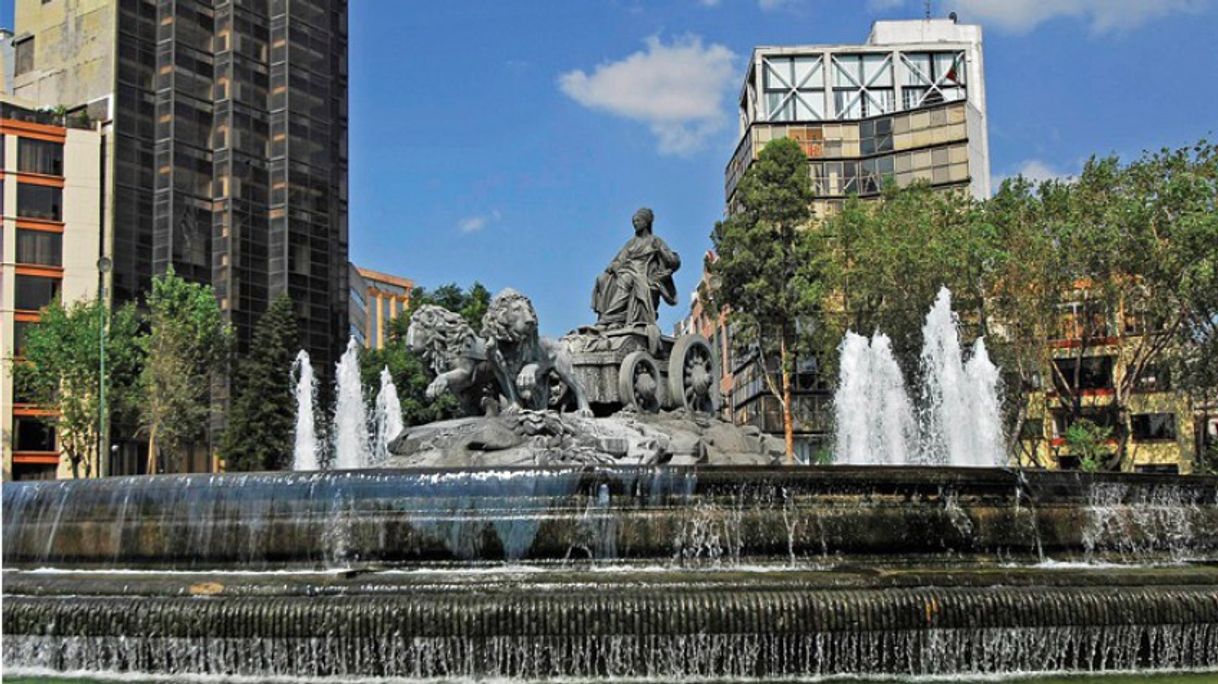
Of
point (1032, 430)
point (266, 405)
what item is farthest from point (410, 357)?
point (1032, 430)

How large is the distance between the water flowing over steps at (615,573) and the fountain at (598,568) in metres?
0.02

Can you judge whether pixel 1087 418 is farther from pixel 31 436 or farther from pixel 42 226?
pixel 42 226

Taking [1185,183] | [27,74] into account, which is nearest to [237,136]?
[27,74]

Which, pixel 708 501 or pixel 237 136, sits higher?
pixel 237 136

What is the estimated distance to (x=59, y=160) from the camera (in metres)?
55.8

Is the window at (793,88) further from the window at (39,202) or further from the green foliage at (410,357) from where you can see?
the window at (39,202)

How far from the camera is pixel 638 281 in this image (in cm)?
1958

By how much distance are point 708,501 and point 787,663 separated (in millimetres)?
2355

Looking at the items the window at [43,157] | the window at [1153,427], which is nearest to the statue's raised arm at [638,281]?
the window at [1153,427]

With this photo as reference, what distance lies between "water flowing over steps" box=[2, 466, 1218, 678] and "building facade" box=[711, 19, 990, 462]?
133ft

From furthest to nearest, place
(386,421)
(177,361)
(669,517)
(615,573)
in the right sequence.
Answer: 1. (177,361)
2. (386,421)
3. (669,517)
4. (615,573)

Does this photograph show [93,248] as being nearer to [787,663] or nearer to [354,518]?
[354,518]

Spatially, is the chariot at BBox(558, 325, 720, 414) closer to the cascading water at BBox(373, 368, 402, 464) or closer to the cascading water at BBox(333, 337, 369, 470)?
the cascading water at BBox(373, 368, 402, 464)

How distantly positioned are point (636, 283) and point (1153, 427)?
131 ft
